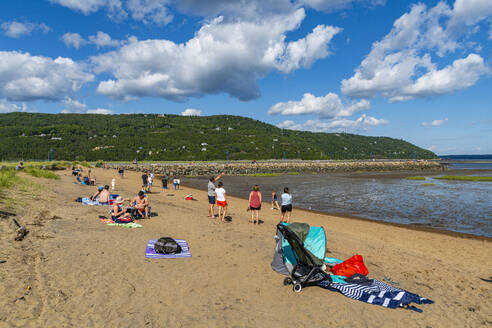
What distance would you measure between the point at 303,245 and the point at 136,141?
101m

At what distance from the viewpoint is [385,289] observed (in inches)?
233

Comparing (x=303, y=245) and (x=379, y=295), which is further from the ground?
(x=303, y=245)

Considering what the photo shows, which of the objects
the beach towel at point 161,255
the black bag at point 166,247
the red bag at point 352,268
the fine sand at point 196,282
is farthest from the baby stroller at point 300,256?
the black bag at point 166,247

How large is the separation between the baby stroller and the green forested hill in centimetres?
8483

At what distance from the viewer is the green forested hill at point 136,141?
3349 inches

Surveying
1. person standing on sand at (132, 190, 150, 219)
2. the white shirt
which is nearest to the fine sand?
person standing on sand at (132, 190, 150, 219)

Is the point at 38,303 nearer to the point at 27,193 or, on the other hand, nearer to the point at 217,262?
the point at 217,262

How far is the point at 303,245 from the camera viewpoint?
20.7 feet

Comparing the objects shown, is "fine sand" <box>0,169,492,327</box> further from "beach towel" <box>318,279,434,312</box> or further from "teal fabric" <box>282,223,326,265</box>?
"teal fabric" <box>282,223,326,265</box>

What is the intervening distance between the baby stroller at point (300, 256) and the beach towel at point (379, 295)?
0.28 metres

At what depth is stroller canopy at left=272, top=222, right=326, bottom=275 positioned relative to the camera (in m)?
6.56

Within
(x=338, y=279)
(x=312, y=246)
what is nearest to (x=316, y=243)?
(x=312, y=246)

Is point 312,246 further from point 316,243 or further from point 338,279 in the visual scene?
point 338,279

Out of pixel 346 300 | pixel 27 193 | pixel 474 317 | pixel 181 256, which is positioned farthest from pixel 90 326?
pixel 27 193
